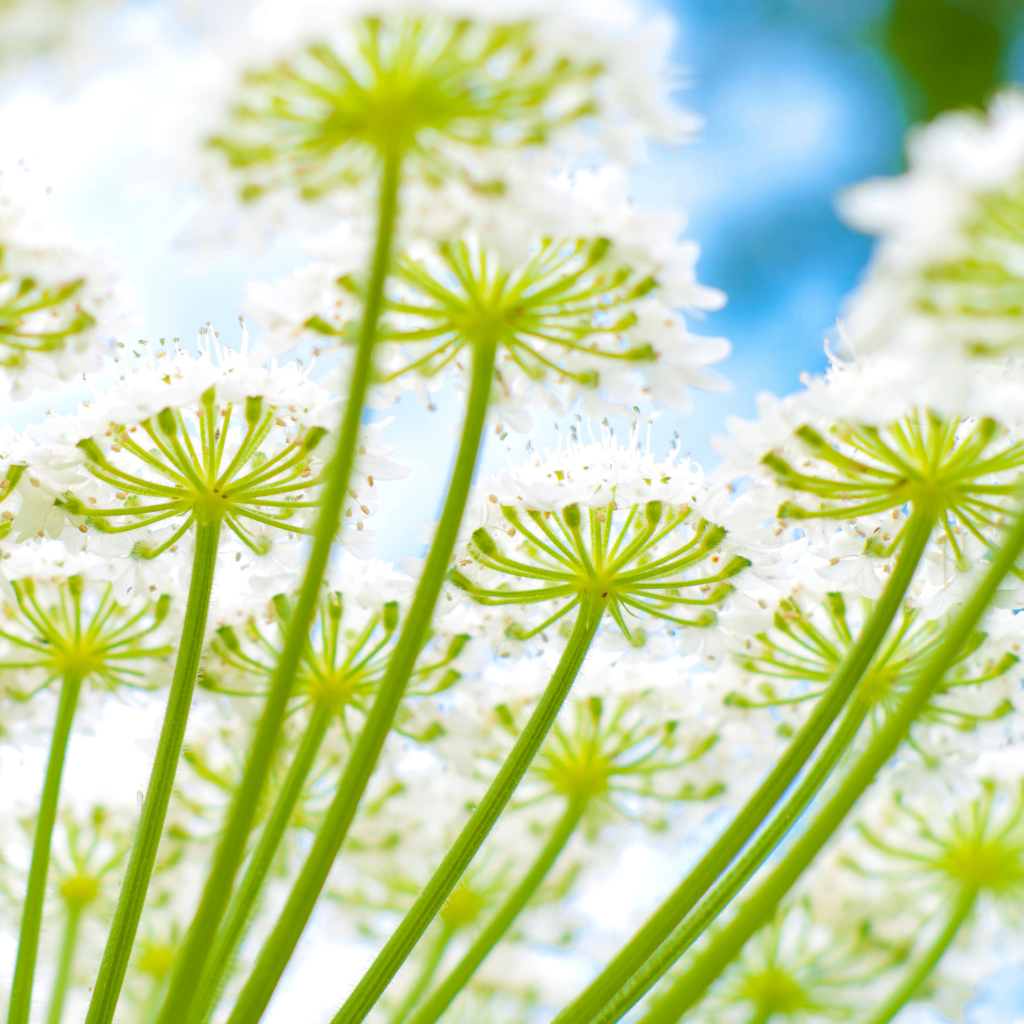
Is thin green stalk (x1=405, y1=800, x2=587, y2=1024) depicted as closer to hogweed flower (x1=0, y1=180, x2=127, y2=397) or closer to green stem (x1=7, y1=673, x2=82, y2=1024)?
green stem (x1=7, y1=673, x2=82, y2=1024)

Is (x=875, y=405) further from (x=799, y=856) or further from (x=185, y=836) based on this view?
(x=185, y=836)

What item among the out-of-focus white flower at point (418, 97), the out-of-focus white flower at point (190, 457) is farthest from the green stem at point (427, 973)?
the out-of-focus white flower at point (418, 97)

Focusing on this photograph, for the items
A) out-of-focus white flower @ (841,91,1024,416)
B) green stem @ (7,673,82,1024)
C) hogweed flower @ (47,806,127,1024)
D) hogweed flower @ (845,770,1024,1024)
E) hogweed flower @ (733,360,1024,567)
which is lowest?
green stem @ (7,673,82,1024)

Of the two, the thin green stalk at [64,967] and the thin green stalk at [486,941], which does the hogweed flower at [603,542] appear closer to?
the thin green stalk at [486,941]

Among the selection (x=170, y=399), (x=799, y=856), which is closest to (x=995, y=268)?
(x=799, y=856)

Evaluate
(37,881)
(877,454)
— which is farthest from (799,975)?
(37,881)

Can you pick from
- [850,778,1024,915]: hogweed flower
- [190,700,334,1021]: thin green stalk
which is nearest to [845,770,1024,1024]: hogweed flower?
[850,778,1024,915]: hogweed flower
